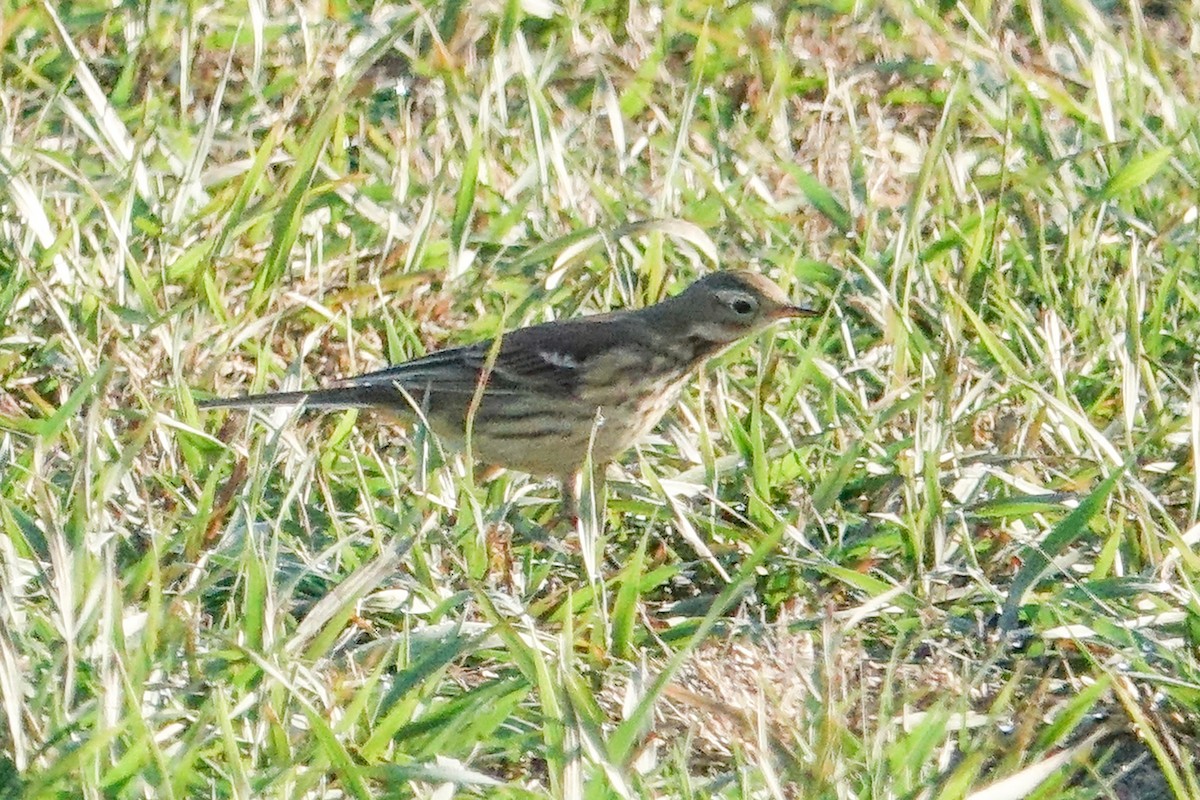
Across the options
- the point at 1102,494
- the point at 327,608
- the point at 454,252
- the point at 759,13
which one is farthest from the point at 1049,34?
the point at 327,608

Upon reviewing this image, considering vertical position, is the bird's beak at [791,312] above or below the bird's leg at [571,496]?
above

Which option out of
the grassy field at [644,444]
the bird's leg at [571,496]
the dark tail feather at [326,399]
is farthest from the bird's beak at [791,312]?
the dark tail feather at [326,399]

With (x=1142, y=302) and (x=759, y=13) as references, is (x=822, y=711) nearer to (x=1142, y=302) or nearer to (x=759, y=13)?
(x=1142, y=302)

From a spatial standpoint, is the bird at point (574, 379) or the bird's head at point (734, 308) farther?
the bird's head at point (734, 308)

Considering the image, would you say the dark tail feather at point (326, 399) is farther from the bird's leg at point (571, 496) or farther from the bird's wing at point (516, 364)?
the bird's leg at point (571, 496)

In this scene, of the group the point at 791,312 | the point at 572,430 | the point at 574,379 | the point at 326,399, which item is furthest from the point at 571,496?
the point at 791,312

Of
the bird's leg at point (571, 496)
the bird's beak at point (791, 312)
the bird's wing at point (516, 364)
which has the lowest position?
the bird's leg at point (571, 496)

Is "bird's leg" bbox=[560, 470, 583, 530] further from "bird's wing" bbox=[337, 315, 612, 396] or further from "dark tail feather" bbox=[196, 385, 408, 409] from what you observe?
"dark tail feather" bbox=[196, 385, 408, 409]

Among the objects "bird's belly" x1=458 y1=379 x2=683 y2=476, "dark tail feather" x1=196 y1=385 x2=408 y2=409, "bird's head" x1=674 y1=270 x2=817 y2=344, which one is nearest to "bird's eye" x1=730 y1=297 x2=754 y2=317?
"bird's head" x1=674 y1=270 x2=817 y2=344
